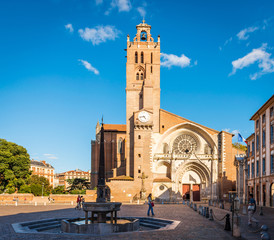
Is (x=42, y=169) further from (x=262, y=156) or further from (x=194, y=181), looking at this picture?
(x=262, y=156)

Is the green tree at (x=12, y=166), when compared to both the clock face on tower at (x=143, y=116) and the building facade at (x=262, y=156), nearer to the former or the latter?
the clock face on tower at (x=143, y=116)

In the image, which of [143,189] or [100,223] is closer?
[100,223]

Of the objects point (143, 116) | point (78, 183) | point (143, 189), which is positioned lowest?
point (78, 183)

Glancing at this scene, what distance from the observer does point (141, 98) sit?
55.8 metres

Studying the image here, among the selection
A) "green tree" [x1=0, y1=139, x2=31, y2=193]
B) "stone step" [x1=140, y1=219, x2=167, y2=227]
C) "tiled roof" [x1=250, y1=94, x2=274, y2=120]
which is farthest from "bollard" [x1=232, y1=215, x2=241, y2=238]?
"green tree" [x1=0, y1=139, x2=31, y2=193]

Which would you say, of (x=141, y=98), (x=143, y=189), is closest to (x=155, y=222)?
(x=143, y=189)

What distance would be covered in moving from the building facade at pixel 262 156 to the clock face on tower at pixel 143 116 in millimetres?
15475

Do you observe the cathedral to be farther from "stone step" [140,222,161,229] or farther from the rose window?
"stone step" [140,222,161,229]

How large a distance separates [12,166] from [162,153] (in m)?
25.0

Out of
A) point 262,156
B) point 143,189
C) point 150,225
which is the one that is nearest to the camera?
point 150,225

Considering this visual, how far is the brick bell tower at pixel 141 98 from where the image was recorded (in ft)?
167

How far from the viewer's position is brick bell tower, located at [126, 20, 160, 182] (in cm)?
5081

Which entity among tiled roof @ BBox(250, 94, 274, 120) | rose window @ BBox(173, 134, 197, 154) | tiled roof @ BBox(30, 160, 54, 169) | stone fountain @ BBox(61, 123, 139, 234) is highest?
tiled roof @ BBox(250, 94, 274, 120)

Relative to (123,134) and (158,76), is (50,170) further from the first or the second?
(158,76)
